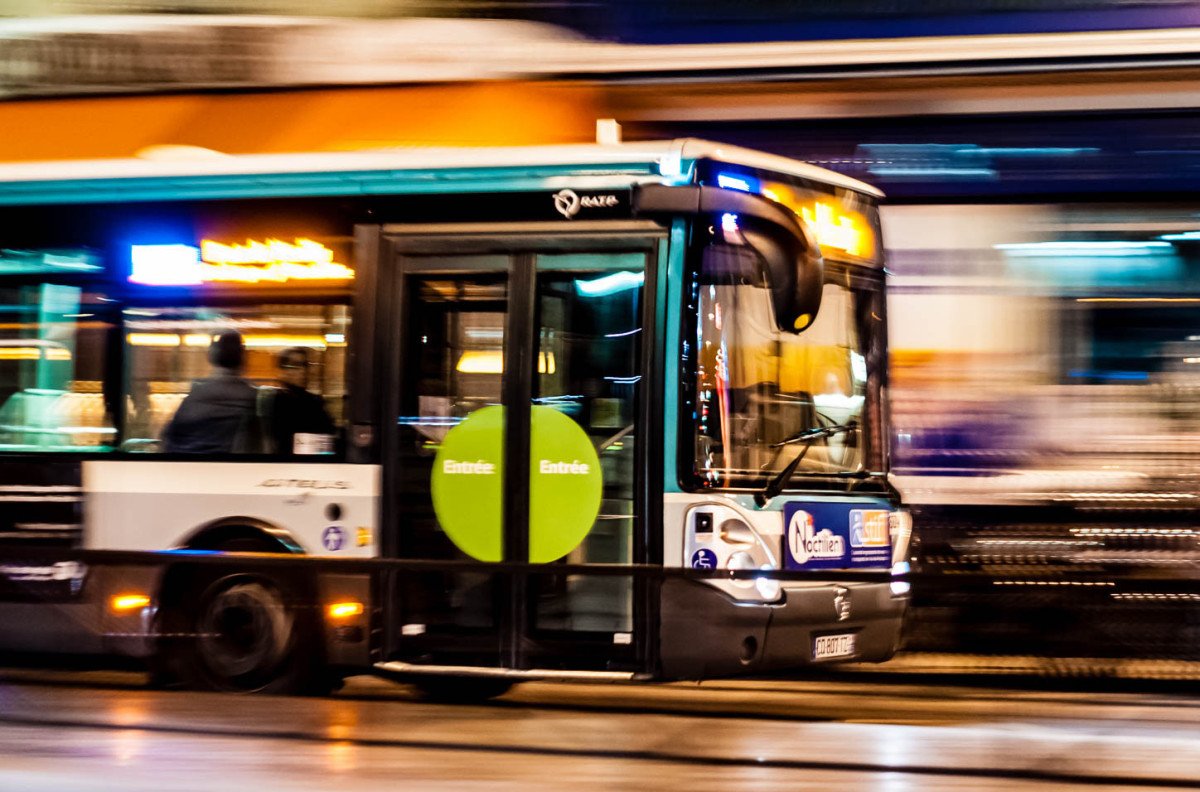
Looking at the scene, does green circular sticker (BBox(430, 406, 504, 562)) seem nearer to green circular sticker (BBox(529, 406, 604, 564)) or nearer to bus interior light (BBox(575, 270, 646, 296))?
green circular sticker (BBox(529, 406, 604, 564))

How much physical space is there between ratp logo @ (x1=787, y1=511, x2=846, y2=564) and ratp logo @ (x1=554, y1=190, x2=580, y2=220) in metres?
1.84

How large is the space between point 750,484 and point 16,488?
12.7 feet

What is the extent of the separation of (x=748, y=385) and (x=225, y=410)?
2.67 meters

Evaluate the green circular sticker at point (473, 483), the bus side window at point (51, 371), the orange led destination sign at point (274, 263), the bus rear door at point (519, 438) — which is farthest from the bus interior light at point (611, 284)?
the bus side window at point (51, 371)

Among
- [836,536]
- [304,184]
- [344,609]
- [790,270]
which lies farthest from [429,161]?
[836,536]

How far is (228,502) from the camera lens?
7449 millimetres

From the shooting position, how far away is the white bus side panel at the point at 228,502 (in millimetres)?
7336

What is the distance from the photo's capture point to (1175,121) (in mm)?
11164

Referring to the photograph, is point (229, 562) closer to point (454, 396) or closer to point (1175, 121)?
point (454, 396)

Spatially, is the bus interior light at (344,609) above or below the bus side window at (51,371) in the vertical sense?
below

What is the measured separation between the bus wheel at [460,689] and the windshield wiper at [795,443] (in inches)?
68.5

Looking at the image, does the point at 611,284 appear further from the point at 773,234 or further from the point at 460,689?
the point at 460,689

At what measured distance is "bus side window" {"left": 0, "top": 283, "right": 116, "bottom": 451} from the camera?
765 centimetres

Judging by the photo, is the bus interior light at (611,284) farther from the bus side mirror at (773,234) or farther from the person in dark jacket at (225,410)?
the person in dark jacket at (225,410)
